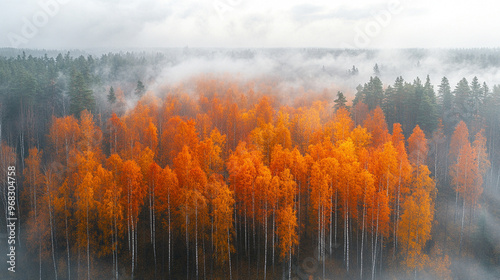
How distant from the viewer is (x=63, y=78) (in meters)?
73.9

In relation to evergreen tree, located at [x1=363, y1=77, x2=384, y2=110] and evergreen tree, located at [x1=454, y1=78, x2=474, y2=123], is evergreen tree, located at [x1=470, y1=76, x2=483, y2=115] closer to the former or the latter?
evergreen tree, located at [x1=454, y1=78, x2=474, y2=123]

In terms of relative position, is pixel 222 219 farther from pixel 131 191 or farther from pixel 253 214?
pixel 131 191

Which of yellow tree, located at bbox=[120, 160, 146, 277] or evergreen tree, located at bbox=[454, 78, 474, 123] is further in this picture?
evergreen tree, located at bbox=[454, 78, 474, 123]

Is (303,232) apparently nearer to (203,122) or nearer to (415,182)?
(415,182)

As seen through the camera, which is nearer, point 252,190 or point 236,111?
point 252,190

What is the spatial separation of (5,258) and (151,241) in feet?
50.1

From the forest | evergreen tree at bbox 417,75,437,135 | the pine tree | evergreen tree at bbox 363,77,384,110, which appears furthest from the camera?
evergreen tree at bbox 363,77,384,110

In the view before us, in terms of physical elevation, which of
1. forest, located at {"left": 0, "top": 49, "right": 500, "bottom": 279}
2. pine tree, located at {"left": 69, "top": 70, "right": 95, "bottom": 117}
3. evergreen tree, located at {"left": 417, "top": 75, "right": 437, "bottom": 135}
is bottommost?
forest, located at {"left": 0, "top": 49, "right": 500, "bottom": 279}

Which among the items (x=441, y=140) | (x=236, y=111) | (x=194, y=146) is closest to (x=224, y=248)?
(x=194, y=146)

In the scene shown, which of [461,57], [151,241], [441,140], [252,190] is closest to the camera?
[252,190]

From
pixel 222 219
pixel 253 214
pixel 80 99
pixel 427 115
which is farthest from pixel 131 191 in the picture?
pixel 427 115

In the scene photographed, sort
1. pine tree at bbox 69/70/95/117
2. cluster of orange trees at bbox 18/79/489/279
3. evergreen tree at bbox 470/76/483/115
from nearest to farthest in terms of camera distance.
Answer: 1. cluster of orange trees at bbox 18/79/489/279
2. pine tree at bbox 69/70/95/117
3. evergreen tree at bbox 470/76/483/115

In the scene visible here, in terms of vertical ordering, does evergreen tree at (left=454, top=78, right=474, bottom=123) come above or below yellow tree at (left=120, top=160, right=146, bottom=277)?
above

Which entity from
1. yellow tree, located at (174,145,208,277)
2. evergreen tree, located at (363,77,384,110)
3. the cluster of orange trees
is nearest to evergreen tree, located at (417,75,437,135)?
evergreen tree, located at (363,77,384,110)
